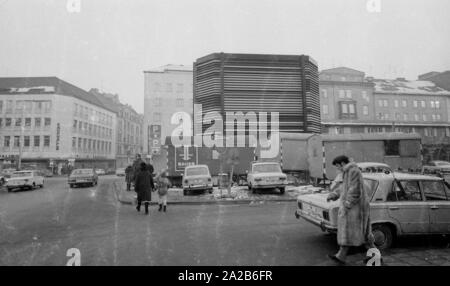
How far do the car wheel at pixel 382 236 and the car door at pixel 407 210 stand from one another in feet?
0.77

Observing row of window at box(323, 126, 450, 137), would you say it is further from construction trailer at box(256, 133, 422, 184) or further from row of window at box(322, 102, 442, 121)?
construction trailer at box(256, 133, 422, 184)

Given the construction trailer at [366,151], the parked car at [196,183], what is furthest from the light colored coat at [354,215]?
the construction trailer at [366,151]

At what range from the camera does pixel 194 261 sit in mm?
4414

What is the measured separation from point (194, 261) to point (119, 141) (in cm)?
7149

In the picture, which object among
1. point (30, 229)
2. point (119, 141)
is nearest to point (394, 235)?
point (30, 229)

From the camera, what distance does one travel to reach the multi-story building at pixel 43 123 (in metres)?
43.8

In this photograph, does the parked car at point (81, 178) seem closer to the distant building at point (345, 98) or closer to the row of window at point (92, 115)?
the row of window at point (92, 115)

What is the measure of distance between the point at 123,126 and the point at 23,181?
54.1 metres

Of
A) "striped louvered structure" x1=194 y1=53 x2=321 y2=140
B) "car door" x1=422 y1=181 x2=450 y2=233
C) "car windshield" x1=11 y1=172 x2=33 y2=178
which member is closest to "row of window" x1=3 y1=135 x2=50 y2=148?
"car windshield" x1=11 y1=172 x2=33 y2=178

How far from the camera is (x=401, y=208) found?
16.8 feet

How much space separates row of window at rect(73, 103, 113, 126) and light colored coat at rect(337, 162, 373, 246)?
55169mm

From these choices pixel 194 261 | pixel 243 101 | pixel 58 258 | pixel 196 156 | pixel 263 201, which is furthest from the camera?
pixel 196 156

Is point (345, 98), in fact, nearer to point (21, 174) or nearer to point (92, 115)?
point (92, 115)

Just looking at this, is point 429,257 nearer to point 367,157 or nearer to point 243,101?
point 243,101
